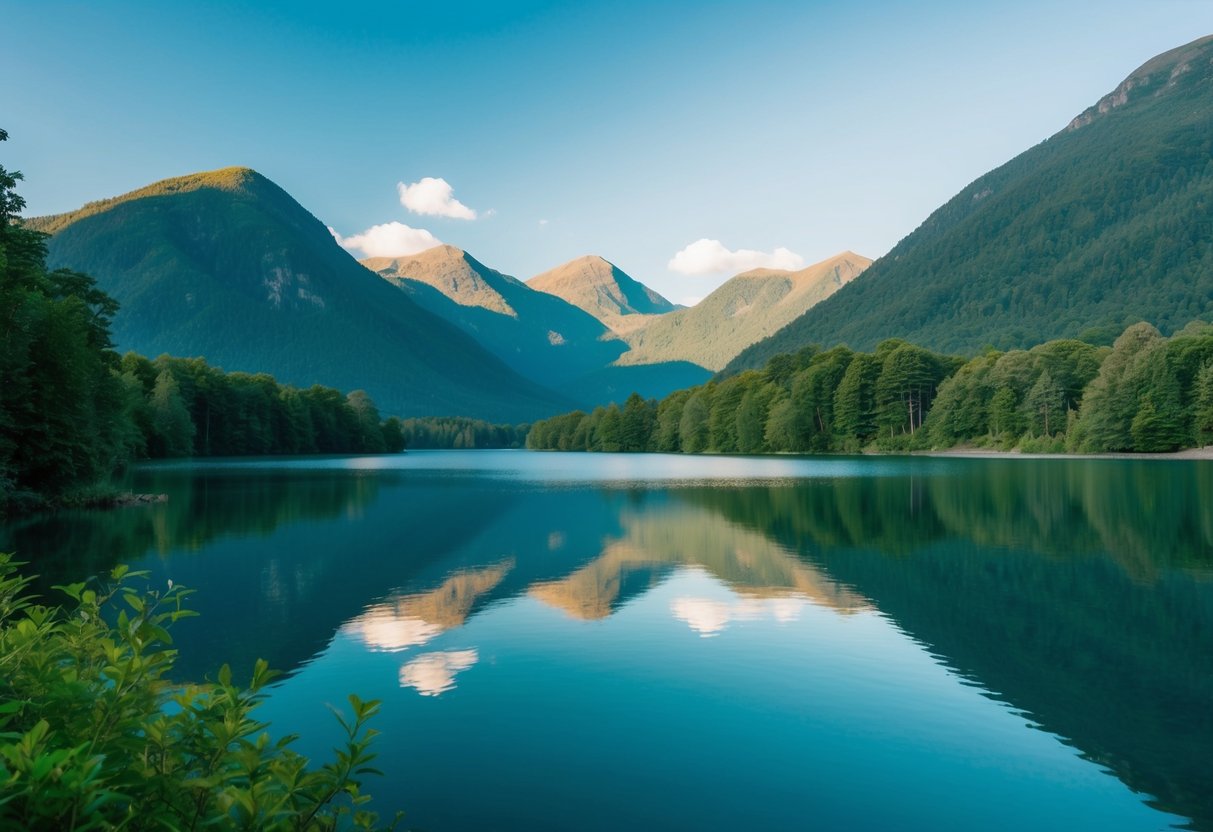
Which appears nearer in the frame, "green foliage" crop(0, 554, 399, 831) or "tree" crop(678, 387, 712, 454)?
"green foliage" crop(0, 554, 399, 831)

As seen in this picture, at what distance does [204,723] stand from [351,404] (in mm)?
184780

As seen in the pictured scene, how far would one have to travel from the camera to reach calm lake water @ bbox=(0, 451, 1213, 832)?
9.32m

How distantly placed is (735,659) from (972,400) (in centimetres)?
11429

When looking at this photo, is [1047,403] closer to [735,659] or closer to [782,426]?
[782,426]

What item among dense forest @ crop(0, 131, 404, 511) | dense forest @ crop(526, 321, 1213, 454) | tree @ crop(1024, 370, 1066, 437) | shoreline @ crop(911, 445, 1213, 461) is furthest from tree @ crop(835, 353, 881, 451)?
dense forest @ crop(0, 131, 404, 511)

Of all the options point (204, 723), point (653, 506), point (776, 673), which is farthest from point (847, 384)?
point (204, 723)

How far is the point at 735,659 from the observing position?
49.1 feet

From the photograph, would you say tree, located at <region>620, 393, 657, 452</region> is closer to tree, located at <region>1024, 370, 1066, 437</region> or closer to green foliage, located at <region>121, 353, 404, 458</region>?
green foliage, located at <region>121, 353, 404, 458</region>

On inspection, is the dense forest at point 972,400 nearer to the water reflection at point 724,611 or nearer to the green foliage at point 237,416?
the green foliage at point 237,416

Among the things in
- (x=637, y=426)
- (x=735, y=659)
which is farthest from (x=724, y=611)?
(x=637, y=426)

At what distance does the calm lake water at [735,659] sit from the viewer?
9320 mm

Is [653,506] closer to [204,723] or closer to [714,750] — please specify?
[714,750]

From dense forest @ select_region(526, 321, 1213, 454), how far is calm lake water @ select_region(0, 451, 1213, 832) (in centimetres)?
6874

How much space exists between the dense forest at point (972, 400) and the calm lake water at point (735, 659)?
226 ft
